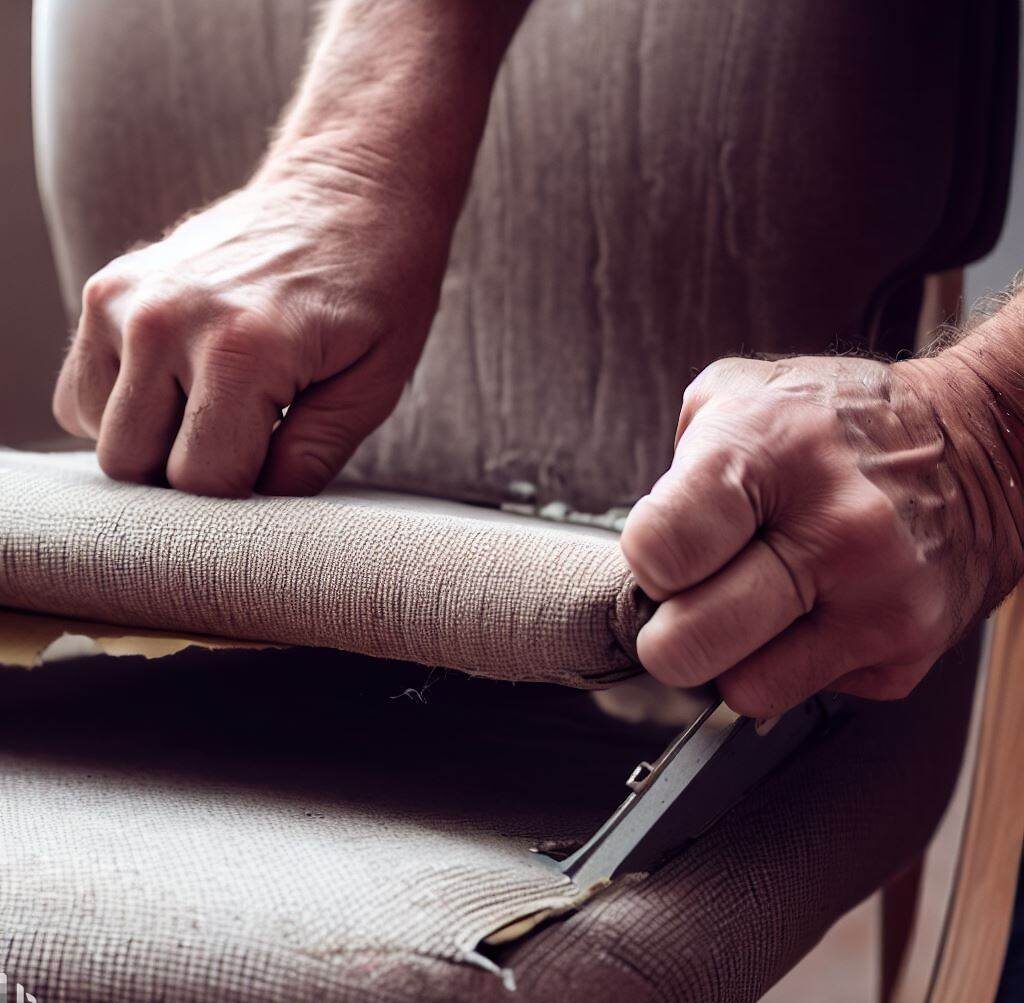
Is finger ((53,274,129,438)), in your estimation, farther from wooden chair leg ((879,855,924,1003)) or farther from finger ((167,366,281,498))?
wooden chair leg ((879,855,924,1003))

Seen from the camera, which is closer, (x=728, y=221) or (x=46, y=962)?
(x=46, y=962)

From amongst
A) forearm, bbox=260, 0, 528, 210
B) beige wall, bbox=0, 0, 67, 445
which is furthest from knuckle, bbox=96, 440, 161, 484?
beige wall, bbox=0, 0, 67, 445

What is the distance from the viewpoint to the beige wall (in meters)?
1.16

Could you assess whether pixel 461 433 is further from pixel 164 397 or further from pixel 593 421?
pixel 164 397

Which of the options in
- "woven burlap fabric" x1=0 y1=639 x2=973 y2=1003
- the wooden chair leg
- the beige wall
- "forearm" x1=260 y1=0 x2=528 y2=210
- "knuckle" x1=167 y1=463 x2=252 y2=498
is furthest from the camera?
the beige wall

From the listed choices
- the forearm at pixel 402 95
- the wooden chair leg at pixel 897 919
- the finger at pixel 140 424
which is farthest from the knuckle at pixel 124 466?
the wooden chair leg at pixel 897 919

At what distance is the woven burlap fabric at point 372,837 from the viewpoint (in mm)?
255

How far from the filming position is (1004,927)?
446 mm

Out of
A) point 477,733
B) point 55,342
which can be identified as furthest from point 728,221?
point 55,342

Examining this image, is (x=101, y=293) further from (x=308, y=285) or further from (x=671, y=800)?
(x=671, y=800)

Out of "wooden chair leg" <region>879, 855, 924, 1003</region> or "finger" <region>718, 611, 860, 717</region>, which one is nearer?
"finger" <region>718, 611, 860, 717</region>

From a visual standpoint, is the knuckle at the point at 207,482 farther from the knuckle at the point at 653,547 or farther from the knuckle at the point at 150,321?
the knuckle at the point at 653,547

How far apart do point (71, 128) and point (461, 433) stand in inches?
11.8

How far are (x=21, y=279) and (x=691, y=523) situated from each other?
1.06 m
